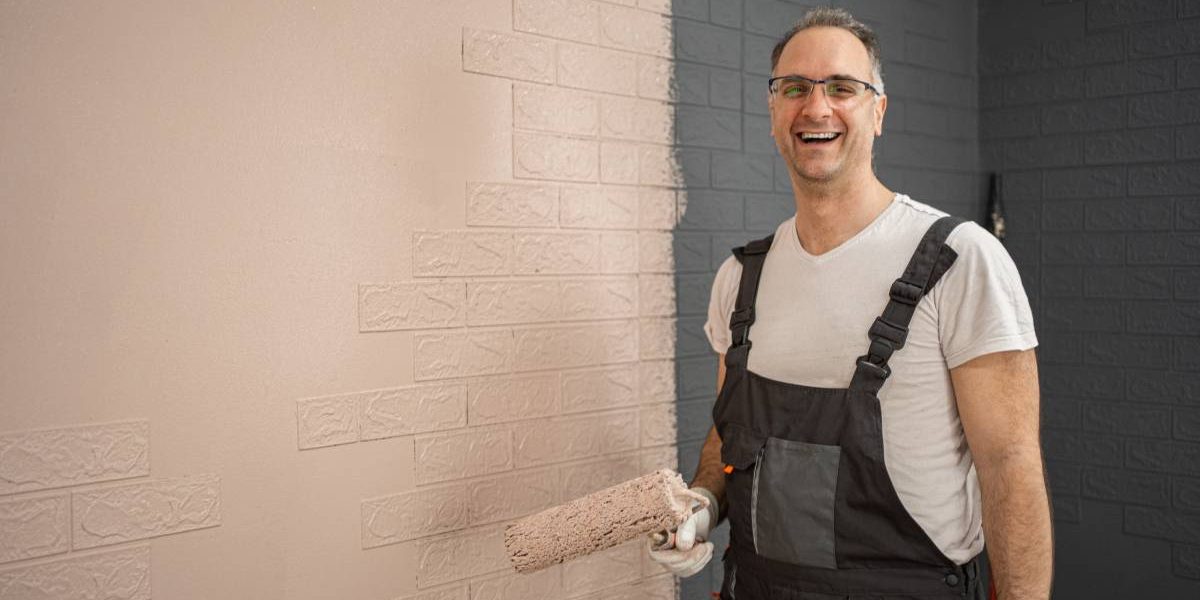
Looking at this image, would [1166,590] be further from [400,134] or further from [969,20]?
[400,134]

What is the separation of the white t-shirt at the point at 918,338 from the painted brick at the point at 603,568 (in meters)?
0.69

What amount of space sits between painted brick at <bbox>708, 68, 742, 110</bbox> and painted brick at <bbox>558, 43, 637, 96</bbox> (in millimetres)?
254

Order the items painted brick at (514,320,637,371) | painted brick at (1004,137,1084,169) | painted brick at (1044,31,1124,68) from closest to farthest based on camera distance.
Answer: painted brick at (514,320,637,371) → painted brick at (1044,31,1124,68) → painted brick at (1004,137,1084,169)

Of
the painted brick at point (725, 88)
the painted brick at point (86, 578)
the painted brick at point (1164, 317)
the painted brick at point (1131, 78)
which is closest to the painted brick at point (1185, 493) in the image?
the painted brick at point (1164, 317)

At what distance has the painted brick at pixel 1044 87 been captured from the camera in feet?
9.57

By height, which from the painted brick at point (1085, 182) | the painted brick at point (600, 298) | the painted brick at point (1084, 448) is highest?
the painted brick at point (1085, 182)

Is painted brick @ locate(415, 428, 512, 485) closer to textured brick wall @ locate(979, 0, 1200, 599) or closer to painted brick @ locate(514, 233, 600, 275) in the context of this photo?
painted brick @ locate(514, 233, 600, 275)

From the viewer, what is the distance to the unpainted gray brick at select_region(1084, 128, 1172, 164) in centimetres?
274

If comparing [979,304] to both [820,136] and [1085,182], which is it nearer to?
[820,136]

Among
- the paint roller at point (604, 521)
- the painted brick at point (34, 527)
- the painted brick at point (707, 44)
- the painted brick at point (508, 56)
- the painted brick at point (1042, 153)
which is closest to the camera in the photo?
the painted brick at point (34, 527)

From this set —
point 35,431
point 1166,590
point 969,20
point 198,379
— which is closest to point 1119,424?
point 1166,590

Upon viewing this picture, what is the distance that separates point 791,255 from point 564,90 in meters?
0.65

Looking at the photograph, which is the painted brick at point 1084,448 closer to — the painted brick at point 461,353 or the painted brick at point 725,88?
the painted brick at point 725,88

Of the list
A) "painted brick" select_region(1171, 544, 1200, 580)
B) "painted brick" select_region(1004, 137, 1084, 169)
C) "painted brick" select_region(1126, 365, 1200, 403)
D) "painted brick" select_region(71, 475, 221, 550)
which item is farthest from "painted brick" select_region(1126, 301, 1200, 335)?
"painted brick" select_region(71, 475, 221, 550)
